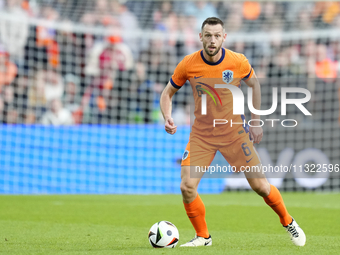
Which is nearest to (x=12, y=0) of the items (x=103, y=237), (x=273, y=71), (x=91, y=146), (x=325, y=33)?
(x=91, y=146)

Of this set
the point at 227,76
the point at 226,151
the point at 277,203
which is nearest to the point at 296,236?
the point at 277,203

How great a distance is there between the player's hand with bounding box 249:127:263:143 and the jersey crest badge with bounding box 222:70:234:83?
0.51m

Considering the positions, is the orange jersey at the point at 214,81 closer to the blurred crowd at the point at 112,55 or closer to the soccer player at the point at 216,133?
the soccer player at the point at 216,133

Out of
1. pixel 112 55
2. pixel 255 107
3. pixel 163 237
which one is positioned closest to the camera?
pixel 163 237

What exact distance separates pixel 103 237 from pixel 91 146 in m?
6.08

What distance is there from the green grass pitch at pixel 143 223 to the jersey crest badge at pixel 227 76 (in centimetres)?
152

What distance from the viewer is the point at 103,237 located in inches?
231

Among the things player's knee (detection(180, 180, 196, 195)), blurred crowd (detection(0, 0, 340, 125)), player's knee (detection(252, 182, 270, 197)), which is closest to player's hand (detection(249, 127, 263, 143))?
player's knee (detection(252, 182, 270, 197))

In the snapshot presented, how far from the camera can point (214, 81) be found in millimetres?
5270

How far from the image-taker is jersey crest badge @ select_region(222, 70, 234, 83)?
526 centimetres

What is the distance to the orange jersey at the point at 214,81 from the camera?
5242 mm

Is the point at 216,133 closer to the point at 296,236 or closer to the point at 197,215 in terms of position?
the point at 197,215

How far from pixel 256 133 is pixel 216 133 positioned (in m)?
0.37

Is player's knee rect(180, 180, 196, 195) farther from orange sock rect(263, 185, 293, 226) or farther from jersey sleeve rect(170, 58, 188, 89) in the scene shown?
jersey sleeve rect(170, 58, 188, 89)
